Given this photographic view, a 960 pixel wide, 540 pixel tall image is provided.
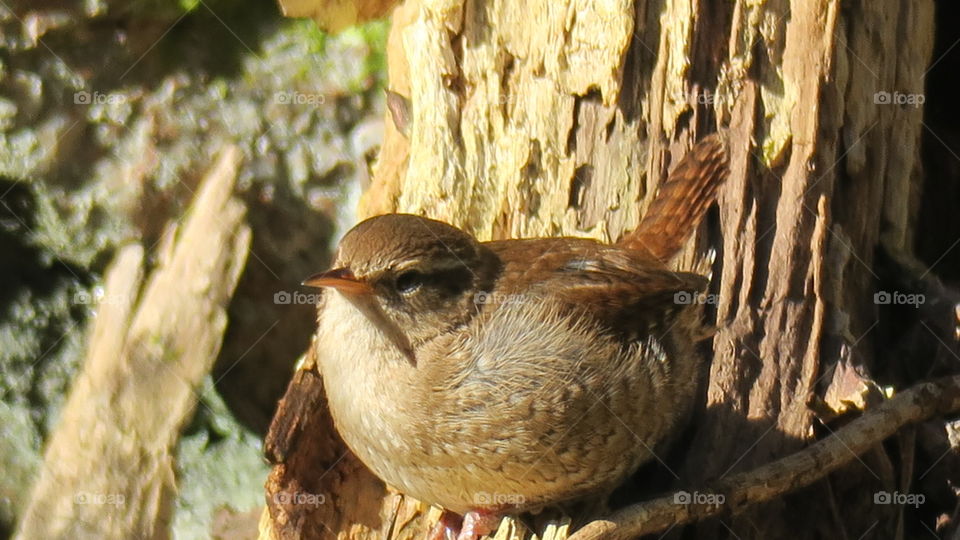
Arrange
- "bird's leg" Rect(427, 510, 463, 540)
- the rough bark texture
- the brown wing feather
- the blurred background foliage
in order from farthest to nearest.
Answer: the blurred background foliage < the rough bark texture < "bird's leg" Rect(427, 510, 463, 540) < the brown wing feather

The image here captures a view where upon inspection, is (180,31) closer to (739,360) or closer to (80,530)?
(80,530)

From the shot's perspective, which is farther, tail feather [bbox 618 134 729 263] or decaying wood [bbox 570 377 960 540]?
tail feather [bbox 618 134 729 263]

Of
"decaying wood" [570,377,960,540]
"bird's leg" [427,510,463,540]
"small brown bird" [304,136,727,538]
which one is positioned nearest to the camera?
"small brown bird" [304,136,727,538]

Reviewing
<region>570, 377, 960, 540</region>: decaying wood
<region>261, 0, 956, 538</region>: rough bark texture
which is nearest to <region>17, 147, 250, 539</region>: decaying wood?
<region>261, 0, 956, 538</region>: rough bark texture

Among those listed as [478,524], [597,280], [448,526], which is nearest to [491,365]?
[597,280]

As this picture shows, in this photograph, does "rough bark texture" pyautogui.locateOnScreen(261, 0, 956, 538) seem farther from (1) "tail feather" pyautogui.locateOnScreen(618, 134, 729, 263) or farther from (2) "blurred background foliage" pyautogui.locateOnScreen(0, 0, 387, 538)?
(2) "blurred background foliage" pyautogui.locateOnScreen(0, 0, 387, 538)

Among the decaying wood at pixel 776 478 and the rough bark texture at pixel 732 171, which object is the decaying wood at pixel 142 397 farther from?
the decaying wood at pixel 776 478

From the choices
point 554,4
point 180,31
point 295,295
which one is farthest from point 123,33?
point 554,4

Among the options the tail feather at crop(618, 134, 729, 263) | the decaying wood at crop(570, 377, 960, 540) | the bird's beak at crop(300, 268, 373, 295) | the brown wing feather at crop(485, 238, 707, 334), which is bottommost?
the decaying wood at crop(570, 377, 960, 540)
